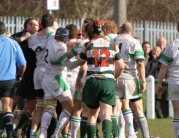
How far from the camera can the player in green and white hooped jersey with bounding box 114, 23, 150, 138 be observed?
1409 centimetres

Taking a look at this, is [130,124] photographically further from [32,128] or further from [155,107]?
[155,107]

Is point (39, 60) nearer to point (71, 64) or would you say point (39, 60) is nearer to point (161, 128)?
point (71, 64)

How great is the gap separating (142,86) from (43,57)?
1865 millimetres

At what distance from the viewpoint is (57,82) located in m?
13.8

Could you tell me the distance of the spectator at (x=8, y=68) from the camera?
1345 centimetres

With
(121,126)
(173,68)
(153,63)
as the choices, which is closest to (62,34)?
(173,68)

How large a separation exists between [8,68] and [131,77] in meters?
2.34

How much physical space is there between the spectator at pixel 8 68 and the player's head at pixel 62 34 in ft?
2.28

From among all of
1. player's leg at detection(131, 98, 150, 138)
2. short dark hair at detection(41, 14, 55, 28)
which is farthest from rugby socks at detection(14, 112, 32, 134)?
player's leg at detection(131, 98, 150, 138)

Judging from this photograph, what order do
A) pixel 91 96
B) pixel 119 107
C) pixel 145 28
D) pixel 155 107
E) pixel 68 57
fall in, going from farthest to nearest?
pixel 145 28, pixel 155 107, pixel 119 107, pixel 68 57, pixel 91 96

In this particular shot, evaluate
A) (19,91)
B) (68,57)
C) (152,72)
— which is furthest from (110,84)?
(152,72)

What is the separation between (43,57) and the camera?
46.6 feet

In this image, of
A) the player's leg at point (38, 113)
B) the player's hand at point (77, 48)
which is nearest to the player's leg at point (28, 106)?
the player's leg at point (38, 113)

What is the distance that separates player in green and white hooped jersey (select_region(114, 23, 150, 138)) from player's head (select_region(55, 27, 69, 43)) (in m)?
1.08
